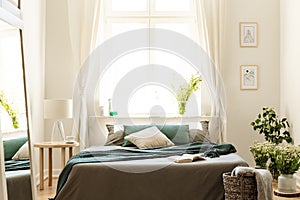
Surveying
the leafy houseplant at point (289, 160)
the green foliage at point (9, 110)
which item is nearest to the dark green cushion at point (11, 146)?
the green foliage at point (9, 110)

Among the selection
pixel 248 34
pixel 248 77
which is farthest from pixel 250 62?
pixel 248 34

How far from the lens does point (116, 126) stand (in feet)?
23.4

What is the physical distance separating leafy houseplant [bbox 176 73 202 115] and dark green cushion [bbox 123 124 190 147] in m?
0.51

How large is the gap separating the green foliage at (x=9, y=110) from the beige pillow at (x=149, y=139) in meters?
3.18

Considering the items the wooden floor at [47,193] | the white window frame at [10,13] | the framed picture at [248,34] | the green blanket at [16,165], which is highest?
the framed picture at [248,34]

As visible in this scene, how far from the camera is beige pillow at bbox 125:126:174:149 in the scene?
6.13 meters

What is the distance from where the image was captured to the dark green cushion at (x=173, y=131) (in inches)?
255

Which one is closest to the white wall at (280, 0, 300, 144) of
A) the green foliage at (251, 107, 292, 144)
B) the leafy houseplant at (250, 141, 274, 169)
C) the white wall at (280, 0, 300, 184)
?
the white wall at (280, 0, 300, 184)

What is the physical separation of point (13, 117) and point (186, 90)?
14.6 feet

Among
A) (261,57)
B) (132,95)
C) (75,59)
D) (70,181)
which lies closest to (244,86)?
(261,57)

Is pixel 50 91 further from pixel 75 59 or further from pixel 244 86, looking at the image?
pixel 244 86

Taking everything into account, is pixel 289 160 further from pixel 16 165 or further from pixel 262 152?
pixel 16 165

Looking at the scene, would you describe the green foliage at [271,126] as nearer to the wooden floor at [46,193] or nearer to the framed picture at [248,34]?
the framed picture at [248,34]

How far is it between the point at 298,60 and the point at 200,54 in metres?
1.49
